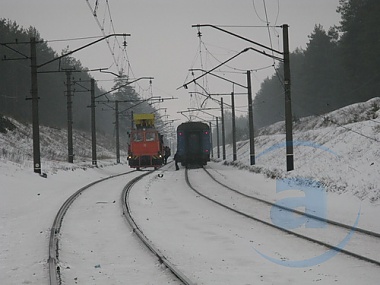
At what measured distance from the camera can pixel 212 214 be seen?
13.3 meters

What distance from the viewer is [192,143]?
41281 millimetres

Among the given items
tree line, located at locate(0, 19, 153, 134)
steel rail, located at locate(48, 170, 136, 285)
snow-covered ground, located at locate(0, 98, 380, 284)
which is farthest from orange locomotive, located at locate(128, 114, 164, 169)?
steel rail, located at locate(48, 170, 136, 285)

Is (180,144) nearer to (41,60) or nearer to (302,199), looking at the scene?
(302,199)

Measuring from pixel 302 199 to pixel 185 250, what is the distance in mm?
7943

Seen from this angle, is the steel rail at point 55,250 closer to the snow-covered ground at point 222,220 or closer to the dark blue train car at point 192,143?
the snow-covered ground at point 222,220

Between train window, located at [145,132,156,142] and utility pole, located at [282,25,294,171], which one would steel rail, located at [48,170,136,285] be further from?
train window, located at [145,132,156,142]

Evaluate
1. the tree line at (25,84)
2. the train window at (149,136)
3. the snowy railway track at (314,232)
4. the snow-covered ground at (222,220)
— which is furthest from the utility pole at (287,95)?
the tree line at (25,84)

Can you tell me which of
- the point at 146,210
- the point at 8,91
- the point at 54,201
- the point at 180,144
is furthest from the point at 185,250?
the point at 8,91

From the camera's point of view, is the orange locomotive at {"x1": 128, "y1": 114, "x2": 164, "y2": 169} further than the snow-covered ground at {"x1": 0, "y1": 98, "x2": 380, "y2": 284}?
Yes

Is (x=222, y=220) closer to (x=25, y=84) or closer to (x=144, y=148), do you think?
(x=144, y=148)

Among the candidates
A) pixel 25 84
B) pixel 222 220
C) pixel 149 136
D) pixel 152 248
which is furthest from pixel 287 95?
pixel 25 84

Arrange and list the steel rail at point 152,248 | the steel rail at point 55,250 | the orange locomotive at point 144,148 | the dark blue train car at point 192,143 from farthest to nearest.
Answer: the dark blue train car at point 192,143 < the orange locomotive at point 144,148 < the steel rail at point 55,250 < the steel rail at point 152,248

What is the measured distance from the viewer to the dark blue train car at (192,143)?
40.9 meters

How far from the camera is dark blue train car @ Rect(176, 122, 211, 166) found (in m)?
40.9
